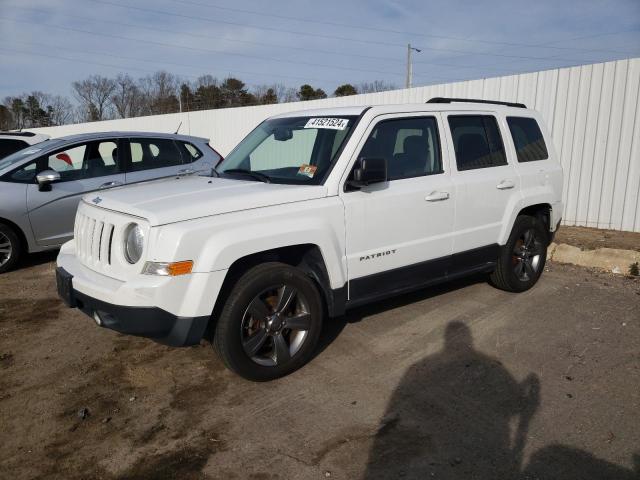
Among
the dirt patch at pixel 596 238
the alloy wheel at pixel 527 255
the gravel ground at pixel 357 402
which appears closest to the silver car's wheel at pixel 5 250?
the gravel ground at pixel 357 402

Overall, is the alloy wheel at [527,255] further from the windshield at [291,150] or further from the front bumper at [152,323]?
the front bumper at [152,323]

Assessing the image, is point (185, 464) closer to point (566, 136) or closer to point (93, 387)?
point (93, 387)

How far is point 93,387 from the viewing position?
12.1ft

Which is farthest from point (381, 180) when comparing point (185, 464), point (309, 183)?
point (185, 464)

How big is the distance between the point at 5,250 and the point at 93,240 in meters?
4.00

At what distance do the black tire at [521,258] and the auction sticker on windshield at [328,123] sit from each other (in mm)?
2277

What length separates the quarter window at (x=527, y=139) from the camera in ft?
17.3

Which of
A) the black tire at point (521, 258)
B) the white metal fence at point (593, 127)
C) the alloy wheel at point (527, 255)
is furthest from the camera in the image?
the white metal fence at point (593, 127)

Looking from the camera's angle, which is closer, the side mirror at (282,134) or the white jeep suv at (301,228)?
the white jeep suv at (301,228)

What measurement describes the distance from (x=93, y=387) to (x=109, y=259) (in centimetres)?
101

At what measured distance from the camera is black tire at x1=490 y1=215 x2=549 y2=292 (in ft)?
17.3

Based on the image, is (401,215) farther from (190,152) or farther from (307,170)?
(190,152)

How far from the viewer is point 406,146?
14.3ft

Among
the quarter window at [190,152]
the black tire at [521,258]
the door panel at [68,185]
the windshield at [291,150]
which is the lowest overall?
the black tire at [521,258]
